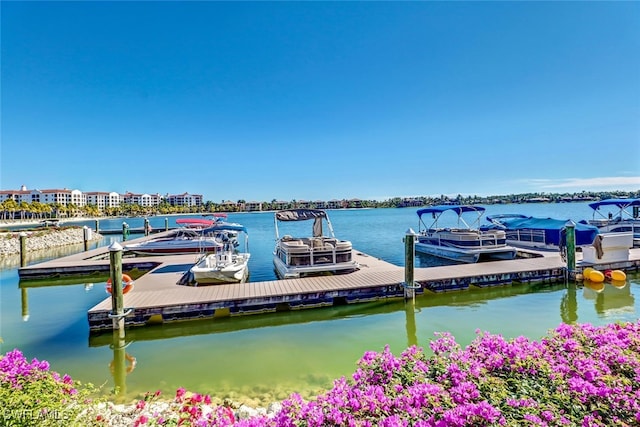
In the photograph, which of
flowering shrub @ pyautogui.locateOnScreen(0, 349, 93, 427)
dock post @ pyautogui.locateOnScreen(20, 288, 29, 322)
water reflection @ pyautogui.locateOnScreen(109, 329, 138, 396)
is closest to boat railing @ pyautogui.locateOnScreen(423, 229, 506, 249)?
water reflection @ pyautogui.locateOnScreen(109, 329, 138, 396)

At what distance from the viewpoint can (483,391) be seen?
285 centimetres

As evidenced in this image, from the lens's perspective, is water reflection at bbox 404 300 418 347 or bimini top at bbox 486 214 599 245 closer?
water reflection at bbox 404 300 418 347

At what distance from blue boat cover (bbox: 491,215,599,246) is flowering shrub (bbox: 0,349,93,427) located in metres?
17.7

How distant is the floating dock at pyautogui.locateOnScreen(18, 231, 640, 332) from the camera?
8531 millimetres

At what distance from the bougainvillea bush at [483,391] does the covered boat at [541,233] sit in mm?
15901

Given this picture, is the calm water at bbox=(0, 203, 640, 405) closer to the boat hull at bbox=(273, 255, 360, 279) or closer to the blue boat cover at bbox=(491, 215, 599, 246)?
the boat hull at bbox=(273, 255, 360, 279)

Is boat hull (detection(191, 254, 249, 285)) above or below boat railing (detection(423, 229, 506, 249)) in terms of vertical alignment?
below

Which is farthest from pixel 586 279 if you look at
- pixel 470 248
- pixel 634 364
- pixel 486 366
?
pixel 486 366

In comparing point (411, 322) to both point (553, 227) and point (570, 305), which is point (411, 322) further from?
point (553, 227)

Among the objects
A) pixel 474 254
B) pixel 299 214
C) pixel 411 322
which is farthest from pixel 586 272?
pixel 299 214

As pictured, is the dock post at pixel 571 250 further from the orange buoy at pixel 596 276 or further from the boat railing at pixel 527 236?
the boat railing at pixel 527 236

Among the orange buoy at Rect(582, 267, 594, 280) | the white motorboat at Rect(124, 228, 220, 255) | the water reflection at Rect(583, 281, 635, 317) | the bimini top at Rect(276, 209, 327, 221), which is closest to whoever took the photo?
the water reflection at Rect(583, 281, 635, 317)

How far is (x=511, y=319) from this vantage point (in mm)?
8734

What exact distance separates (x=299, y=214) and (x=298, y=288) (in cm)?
485
